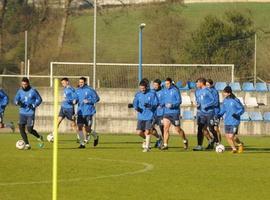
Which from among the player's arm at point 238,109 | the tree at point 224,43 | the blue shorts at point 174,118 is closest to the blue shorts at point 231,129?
the player's arm at point 238,109

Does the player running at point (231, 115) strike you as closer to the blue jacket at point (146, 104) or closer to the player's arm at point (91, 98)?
the blue jacket at point (146, 104)

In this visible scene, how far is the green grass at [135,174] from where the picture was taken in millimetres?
17328

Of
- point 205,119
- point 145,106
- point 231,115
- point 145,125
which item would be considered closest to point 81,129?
point 145,125

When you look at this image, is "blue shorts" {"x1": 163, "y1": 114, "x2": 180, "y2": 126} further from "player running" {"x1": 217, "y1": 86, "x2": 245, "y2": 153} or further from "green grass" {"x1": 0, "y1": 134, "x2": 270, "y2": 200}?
"player running" {"x1": 217, "y1": 86, "x2": 245, "y2": 153}

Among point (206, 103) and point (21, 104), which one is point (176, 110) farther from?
point (21, 104)

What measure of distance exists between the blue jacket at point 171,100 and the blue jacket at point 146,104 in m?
0.73

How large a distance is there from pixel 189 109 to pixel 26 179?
24.0 meters

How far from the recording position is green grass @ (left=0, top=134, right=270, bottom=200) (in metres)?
17.3

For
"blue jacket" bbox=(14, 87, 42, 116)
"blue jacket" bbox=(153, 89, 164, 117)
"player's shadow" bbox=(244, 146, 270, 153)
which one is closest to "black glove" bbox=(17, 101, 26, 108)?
"blue jacket" bbox=(14, 87, 42, 116)

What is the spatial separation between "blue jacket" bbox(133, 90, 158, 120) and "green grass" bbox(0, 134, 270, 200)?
3.73 ft

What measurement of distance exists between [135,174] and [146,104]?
842 cm

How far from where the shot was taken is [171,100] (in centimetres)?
3006

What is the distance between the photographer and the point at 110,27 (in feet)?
283

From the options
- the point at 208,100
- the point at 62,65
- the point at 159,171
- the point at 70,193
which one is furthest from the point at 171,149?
the point at 62,65
